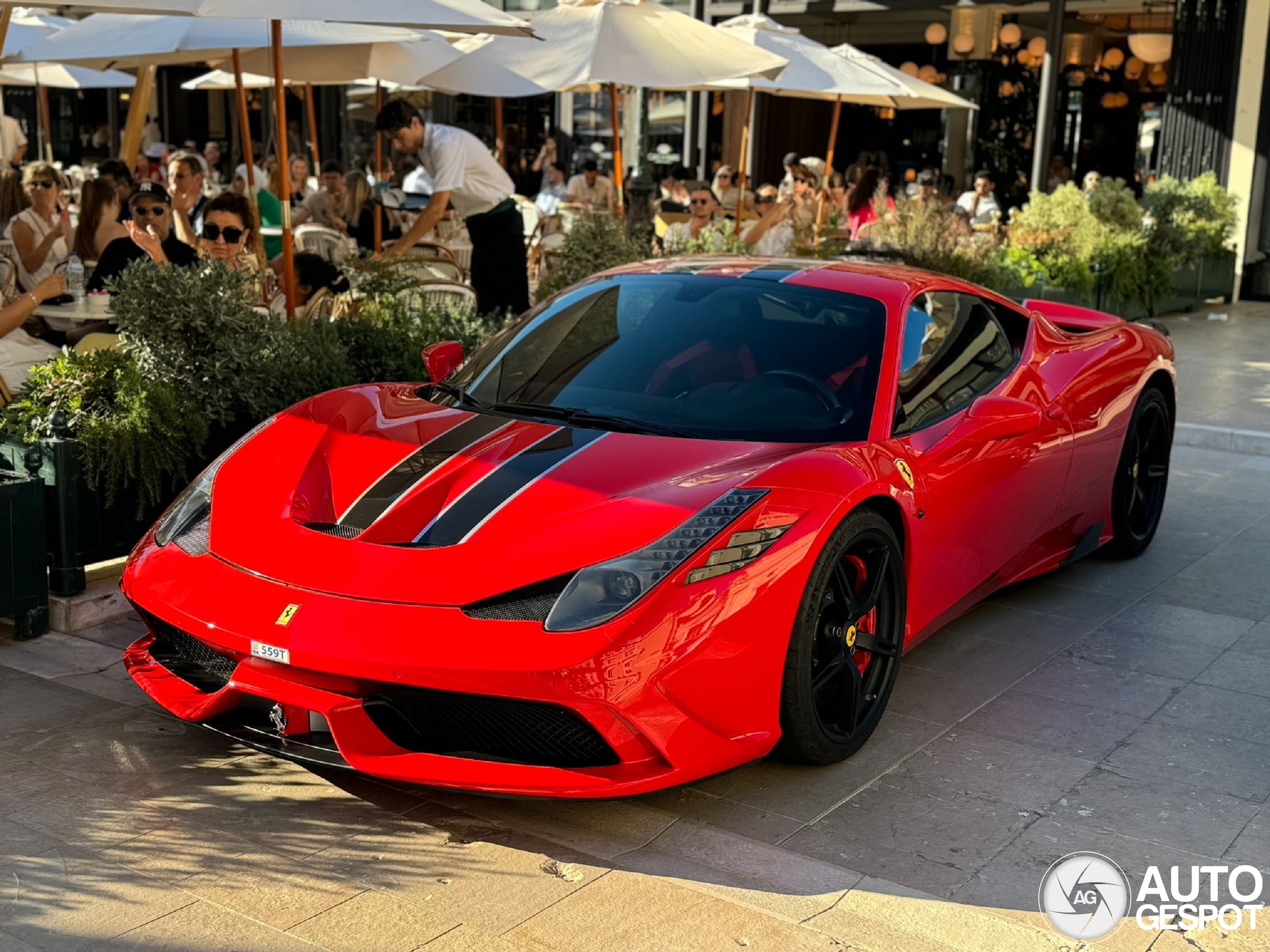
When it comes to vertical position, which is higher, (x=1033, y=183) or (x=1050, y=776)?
(x=1033, y=183)

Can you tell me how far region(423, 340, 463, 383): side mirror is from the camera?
5.15 m

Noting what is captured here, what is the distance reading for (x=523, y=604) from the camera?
136 inches

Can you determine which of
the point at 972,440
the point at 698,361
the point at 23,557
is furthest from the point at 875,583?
the point at 23,557

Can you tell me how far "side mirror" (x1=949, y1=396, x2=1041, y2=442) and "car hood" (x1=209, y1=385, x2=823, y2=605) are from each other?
0.86m

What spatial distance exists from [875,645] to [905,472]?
Answer: 536mm

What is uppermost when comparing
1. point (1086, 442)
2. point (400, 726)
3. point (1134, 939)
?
point (1086, 442)

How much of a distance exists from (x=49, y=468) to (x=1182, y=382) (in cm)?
895

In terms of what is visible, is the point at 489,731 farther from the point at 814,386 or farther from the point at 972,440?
the point at 972,440

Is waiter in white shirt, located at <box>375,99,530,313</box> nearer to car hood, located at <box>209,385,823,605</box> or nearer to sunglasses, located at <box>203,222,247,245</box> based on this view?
sunglasses, located at <box>203,222,247,245</box>

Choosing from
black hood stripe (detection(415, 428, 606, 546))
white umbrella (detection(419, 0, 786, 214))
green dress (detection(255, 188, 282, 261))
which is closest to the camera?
black hood stripe (detection(415, 428, 606, 546))

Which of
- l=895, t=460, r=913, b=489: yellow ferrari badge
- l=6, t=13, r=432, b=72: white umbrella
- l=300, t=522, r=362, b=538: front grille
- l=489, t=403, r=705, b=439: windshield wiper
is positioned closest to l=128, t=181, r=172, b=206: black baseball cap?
l=6, t=13, r=432, b=72: white umbrella

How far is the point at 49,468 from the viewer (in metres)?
4.94

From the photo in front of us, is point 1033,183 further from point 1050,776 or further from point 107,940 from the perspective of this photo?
point 107,940

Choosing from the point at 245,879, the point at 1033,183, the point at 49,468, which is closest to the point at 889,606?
the point at 245,879
